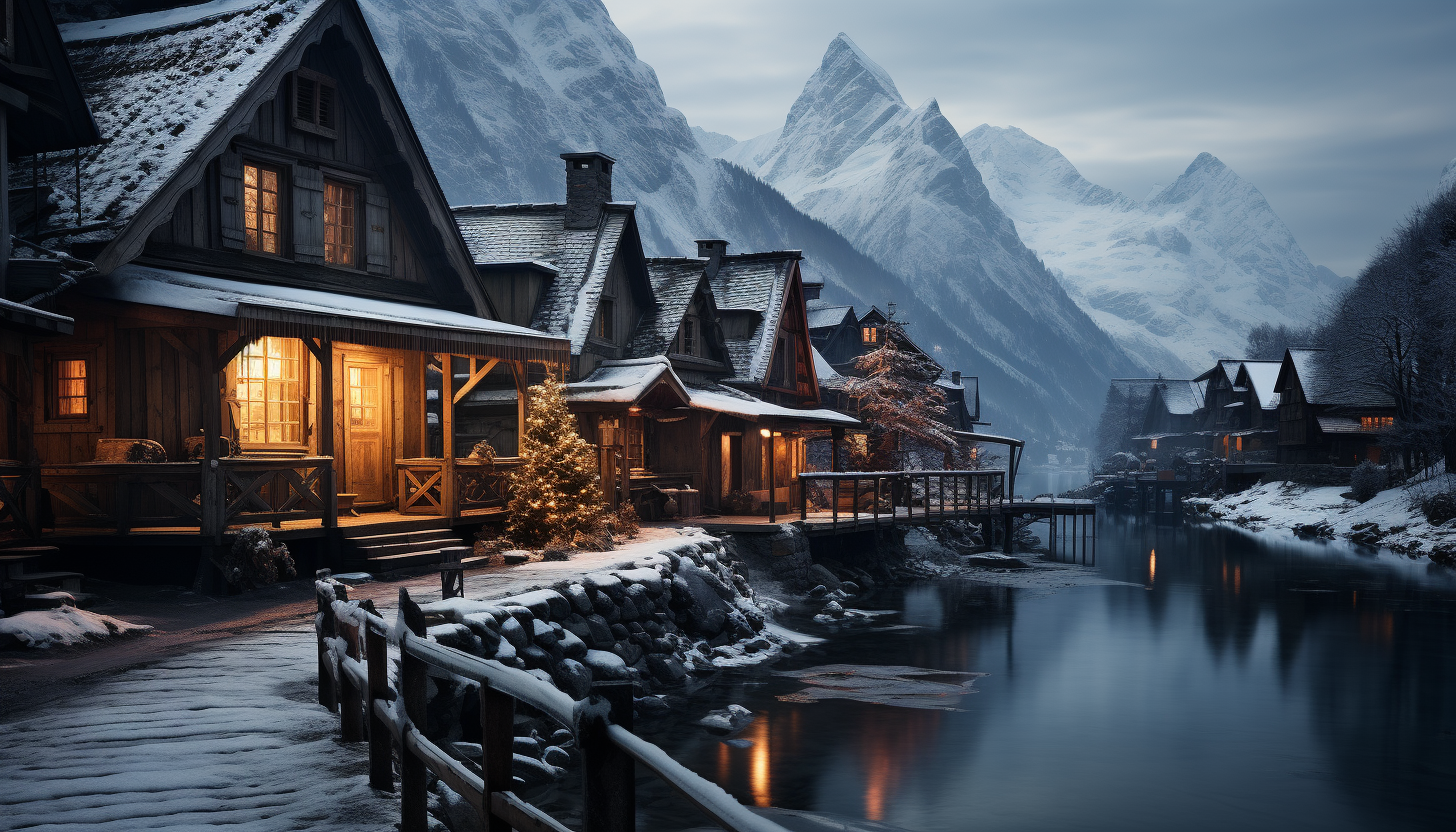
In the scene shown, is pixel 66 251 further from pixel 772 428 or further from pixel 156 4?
pixel 772 428

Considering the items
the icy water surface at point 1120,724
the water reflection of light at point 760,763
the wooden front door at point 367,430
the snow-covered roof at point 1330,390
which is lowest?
the icy water surface at point 1120,724

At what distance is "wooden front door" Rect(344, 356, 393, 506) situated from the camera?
805 inches

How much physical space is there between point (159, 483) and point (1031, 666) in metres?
16.2

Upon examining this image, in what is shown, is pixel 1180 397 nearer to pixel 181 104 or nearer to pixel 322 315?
pixel 322 315

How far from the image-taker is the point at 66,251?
1568 centimetres

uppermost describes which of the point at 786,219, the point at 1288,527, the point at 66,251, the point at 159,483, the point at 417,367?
the point at 786,219

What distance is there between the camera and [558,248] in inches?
1256

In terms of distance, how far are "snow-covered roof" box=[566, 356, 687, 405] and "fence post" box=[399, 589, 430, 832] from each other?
19111 millimetres

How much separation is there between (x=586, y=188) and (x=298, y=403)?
563 inches

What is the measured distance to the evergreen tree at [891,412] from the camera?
45.1 meters

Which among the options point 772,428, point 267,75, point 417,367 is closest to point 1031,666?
point 772,428

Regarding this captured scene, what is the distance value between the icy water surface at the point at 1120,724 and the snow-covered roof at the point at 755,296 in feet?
33.8

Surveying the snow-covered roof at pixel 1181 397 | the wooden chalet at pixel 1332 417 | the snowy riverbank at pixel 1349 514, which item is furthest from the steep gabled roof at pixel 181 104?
the snow-covered roof at pixel 1181 397

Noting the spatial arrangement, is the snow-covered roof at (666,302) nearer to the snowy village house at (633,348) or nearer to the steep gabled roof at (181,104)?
the snowy village house at (633,348)
